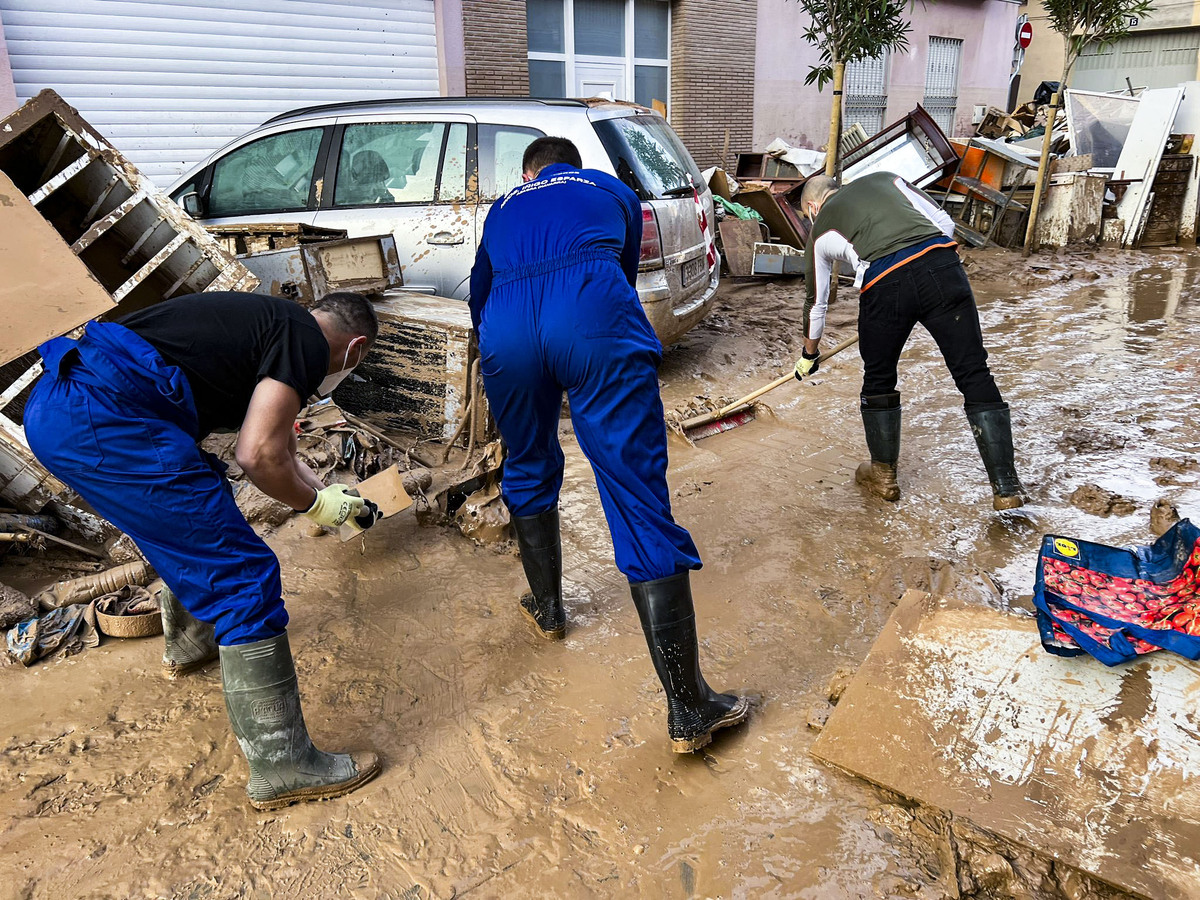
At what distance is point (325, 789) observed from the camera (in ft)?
7.55

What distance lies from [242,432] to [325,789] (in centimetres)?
104

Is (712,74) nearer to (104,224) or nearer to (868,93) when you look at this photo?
(868,93)

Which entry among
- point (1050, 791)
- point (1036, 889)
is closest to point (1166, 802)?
point (1050, 791)

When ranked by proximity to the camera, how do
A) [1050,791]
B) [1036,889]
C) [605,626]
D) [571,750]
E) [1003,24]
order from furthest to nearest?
[1003,24], [605,626], [571,750], [1050,791], [1036,889]

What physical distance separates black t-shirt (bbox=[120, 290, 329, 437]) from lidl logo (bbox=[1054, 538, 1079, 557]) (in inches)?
89.8

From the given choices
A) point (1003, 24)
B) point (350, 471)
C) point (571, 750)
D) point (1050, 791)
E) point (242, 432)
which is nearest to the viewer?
point (1050, 791)

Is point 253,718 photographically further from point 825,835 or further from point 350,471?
point 350,471

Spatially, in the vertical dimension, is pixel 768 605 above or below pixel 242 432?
below

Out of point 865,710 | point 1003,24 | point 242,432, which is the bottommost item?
point 865,710

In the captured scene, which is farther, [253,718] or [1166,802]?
[253,718]

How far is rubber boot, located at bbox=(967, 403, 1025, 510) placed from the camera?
12.6 feet

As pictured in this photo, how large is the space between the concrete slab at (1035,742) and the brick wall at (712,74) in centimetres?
1105

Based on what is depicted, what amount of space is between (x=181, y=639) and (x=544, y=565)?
4.28ft

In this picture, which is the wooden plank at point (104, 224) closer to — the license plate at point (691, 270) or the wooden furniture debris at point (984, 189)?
the license plate at point (691, 270)
